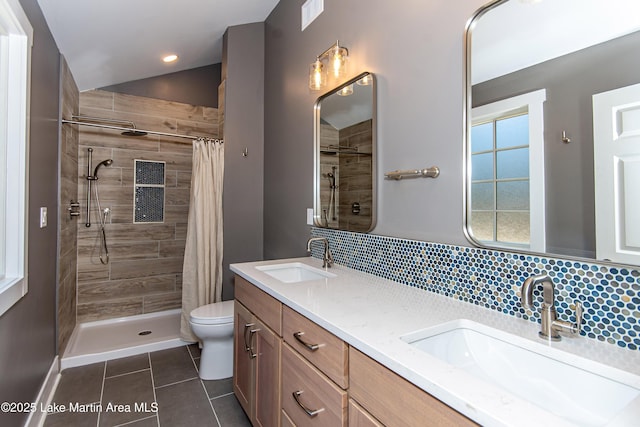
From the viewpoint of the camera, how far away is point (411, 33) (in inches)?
54.9

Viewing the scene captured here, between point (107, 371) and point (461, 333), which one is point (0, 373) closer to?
point (107, 371)

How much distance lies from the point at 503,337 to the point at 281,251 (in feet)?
6.28

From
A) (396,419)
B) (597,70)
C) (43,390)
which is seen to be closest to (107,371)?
(43,390)

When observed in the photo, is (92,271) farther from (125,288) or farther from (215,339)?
(215,339)

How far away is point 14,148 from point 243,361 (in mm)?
1553

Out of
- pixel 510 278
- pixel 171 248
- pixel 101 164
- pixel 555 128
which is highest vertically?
pixel 101 164

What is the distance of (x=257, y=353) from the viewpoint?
154cm

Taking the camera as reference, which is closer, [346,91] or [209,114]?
[346,91]

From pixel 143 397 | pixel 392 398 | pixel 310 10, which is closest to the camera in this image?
pixel 392 398

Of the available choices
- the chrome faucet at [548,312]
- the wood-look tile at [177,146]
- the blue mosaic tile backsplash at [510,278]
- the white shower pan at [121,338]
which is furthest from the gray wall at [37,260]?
the chrome faucet at [548,312]

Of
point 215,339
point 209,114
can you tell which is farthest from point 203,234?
point 209,114

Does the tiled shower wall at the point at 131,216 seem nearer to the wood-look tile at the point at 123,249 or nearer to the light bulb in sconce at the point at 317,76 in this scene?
the wood-look tile at the point at 123,249

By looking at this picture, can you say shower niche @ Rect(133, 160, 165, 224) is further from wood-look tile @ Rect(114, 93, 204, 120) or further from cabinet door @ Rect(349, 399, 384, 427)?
cabinet door @ Rect(349, 399, 384, 427)

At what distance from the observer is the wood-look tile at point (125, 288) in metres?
3.12
